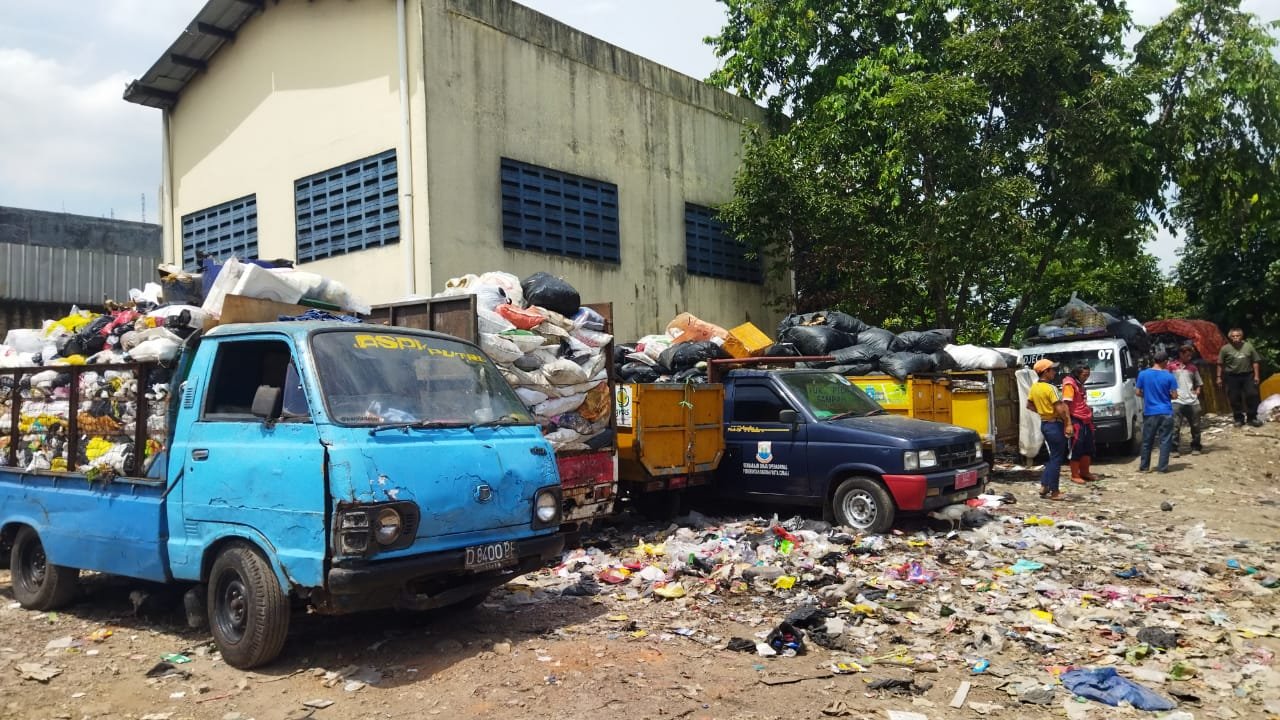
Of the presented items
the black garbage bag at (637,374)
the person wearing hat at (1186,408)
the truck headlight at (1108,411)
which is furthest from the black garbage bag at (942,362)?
Answer: the person wearing hat at (1186,408)

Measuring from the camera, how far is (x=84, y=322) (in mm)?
7352

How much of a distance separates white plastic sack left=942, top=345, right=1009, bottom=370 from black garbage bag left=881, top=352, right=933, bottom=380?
79 centimetres

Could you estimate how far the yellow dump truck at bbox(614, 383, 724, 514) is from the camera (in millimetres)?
8711

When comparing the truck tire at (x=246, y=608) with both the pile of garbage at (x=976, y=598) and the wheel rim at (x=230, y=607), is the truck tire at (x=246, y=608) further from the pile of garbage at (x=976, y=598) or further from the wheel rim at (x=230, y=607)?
the pile of garbage at (x=976, y=598)

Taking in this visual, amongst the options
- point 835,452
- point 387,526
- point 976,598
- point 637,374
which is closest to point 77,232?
point 637,374

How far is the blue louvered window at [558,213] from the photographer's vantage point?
13.4 metres

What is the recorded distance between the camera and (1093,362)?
14336mm

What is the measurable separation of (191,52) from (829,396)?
480 inches

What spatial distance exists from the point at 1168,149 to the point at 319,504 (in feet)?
58.8

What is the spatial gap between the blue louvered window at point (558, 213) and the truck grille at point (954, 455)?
22.7 feet

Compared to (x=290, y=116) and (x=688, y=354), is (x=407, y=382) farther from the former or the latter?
(x=290, y=116)

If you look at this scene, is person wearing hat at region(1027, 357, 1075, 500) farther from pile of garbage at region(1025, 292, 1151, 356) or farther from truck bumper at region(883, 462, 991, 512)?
pile of garbage at region(1025, 292, 1151, 356)

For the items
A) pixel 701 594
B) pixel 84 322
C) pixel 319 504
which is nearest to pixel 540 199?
pixel 84 322

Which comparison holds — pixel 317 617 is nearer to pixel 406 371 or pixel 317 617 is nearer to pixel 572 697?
pixel 406 371
